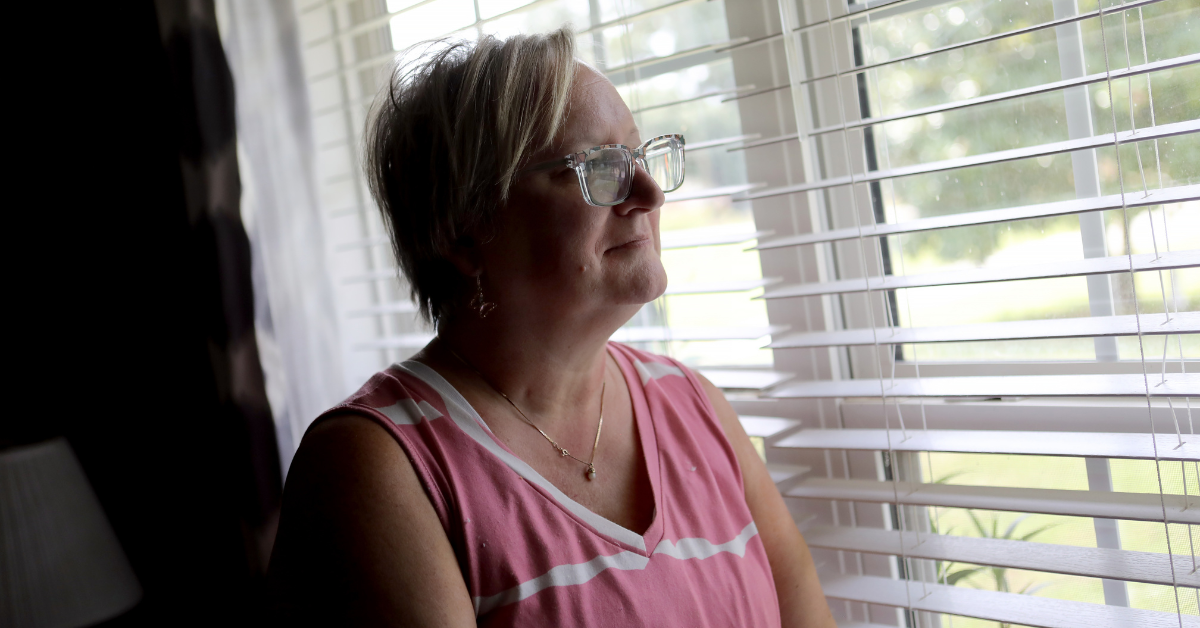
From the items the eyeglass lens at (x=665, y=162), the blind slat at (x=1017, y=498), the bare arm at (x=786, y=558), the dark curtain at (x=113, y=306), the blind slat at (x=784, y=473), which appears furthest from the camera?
the dark curtain at (x=113, y=306)

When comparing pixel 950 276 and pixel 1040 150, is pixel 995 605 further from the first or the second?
pixel 1040 150

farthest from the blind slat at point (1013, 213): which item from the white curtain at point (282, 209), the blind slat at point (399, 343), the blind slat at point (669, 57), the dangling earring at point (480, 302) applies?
the white curtain at point (282, 209)

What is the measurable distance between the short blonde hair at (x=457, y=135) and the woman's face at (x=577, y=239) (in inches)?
1.0

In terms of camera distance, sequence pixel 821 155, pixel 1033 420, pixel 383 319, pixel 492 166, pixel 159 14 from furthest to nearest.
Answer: pixel 383 319
pixel 159 14
pixel 821 155
pixel 1033 420
pixel 492 166

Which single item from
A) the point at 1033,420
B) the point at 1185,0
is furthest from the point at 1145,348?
the point at 1185,0

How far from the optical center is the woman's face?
1068 mm

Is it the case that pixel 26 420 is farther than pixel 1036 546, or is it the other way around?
pixel 26 420

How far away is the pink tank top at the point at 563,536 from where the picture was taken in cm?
99

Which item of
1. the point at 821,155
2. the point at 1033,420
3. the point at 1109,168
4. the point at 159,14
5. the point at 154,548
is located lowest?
the point at 154,548

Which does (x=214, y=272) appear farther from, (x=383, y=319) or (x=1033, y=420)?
(x=1033, y=420)

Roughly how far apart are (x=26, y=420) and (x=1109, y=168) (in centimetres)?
246

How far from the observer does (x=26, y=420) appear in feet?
6.99

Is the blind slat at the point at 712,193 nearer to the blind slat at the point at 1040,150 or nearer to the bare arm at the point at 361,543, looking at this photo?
the blind slat at the point at 1040,150

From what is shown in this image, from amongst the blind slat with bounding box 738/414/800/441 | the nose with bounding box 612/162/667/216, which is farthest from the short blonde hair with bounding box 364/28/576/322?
the blind slat with bounding box 738/414/800/441
